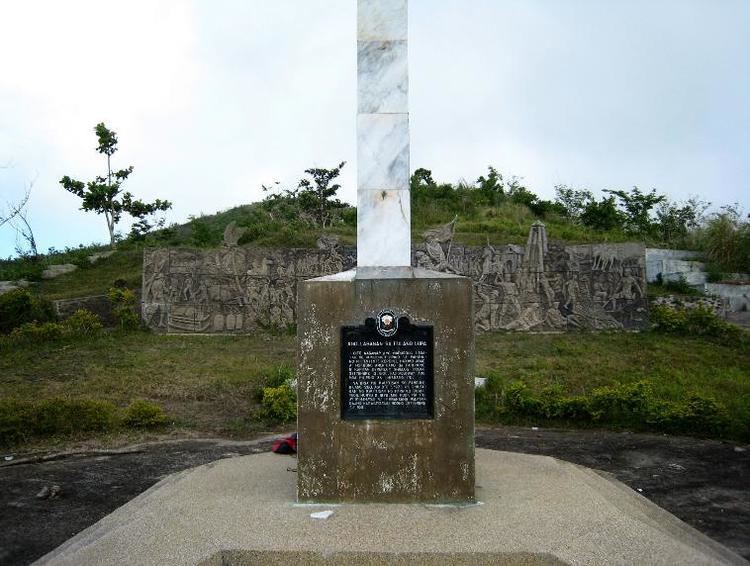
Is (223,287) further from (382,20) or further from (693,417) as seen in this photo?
(382,20)

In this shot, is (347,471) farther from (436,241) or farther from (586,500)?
(436,241)

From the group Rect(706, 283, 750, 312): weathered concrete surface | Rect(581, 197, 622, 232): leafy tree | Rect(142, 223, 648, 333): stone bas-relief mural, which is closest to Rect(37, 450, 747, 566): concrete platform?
Rect(142, 223, 648, 333): stone bas-relief mural

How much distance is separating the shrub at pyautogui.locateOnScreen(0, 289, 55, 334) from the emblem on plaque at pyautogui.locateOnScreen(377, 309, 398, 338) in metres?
15.8

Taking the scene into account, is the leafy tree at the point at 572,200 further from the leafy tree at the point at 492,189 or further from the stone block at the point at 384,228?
the stone block at the point at 384,228

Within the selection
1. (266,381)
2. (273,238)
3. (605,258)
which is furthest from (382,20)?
(273,238)

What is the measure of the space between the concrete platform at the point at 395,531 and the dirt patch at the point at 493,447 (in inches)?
26.5

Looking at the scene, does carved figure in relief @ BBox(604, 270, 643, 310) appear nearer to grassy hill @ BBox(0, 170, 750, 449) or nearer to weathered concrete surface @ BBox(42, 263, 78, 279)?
grassy hill @ BBox(0, 170, 750, 449)

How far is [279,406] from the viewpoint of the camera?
440 inches

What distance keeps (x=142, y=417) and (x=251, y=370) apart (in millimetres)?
4139

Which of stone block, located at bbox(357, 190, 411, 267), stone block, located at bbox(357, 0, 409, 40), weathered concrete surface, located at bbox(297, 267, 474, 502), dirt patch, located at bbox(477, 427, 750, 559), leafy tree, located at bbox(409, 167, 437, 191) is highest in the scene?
leafy tree, located at bbox(409, 167, 437, 191)

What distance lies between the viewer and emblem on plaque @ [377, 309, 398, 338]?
5.45m

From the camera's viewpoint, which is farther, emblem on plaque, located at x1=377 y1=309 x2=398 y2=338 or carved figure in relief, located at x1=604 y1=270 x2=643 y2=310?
carved figure in relief, located at x1=604 y1=270 x2=643 y2=310

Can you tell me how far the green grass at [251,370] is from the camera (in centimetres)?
1158

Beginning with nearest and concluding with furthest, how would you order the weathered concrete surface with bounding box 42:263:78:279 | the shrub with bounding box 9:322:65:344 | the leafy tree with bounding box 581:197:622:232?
1. the shrub with bounding box 9:322:65:344
2. the weathered concrete surface with bounding box 42:263:78:279
3. the leafy tree with bounding box 581:197:622:232
